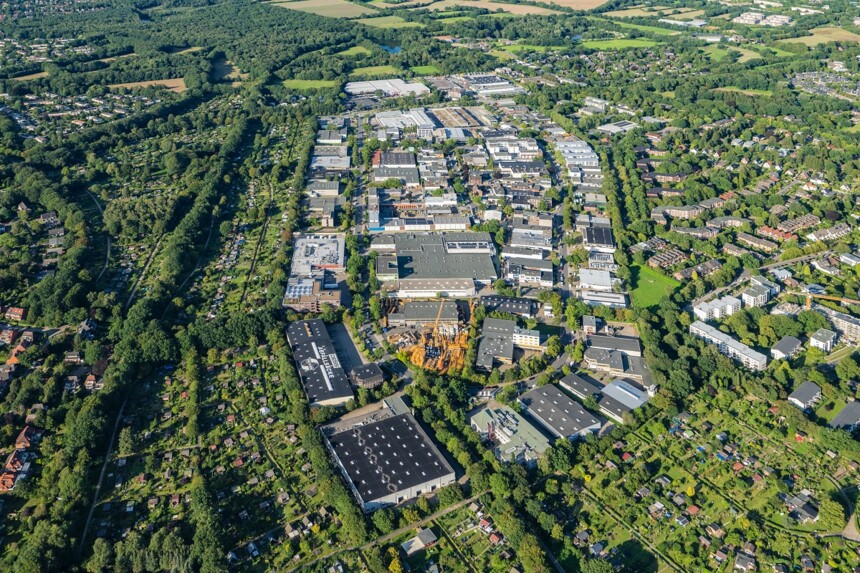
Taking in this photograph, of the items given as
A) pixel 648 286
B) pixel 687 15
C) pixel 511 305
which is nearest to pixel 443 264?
pixel 511 305

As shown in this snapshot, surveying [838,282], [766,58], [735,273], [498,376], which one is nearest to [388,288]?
[498,376]

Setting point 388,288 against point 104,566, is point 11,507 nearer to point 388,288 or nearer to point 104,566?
point 104,566

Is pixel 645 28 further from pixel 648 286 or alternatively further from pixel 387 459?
pixel 387 459

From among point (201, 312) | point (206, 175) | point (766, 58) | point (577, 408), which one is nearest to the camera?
point (577, 408)

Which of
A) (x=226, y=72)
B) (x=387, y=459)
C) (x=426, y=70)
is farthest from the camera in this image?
(x=426, y=70)

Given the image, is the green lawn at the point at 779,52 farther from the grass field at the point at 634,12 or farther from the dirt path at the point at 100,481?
the dirt path at the point at 100,481
